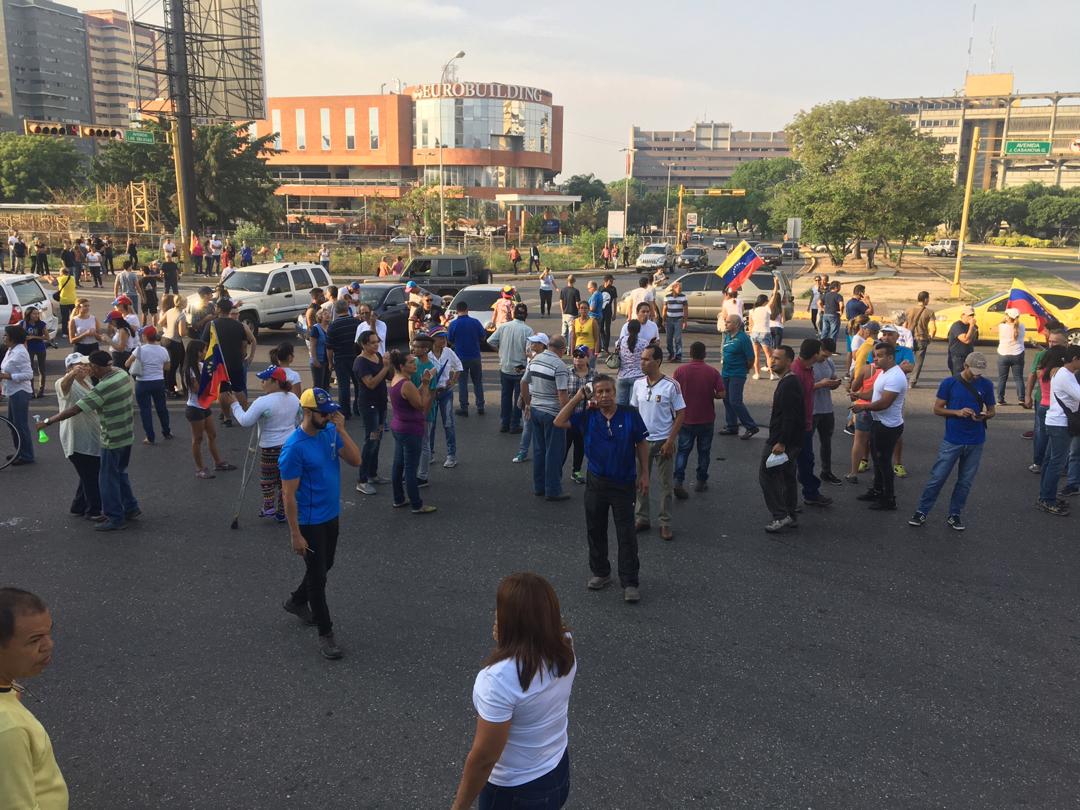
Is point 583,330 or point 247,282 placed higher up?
point 247,282

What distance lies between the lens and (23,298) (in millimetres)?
17516

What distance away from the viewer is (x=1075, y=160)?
123 m

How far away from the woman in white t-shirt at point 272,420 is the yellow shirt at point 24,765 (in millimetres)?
4842

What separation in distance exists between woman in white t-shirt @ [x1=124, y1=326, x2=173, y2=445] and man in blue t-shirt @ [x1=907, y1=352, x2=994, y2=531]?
29.6 feet

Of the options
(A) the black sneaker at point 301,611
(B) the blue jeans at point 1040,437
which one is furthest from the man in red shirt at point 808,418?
(A) the black sneaker at point 301,611

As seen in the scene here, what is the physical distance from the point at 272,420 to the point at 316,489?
2.55 meters

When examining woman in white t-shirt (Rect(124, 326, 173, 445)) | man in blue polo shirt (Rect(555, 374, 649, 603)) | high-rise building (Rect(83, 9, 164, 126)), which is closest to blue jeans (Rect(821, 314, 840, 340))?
man in blue polo shirt (Rect(555, 374, 649, 603))

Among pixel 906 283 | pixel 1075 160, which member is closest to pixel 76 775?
pixel 906 283

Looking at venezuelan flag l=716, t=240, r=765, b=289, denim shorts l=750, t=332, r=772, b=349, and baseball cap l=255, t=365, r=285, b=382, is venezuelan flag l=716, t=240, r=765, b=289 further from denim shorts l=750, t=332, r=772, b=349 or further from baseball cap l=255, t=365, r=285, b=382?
baseball cap l=255, t=365, r=285, b=382

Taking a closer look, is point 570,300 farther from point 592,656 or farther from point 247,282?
point 592,656

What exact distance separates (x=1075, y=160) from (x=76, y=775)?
15160 centimetres

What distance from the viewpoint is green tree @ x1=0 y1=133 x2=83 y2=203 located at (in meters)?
82.8

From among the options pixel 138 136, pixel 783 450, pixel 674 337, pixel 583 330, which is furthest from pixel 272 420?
pixel 138 136

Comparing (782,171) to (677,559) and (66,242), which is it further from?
(677,559)
